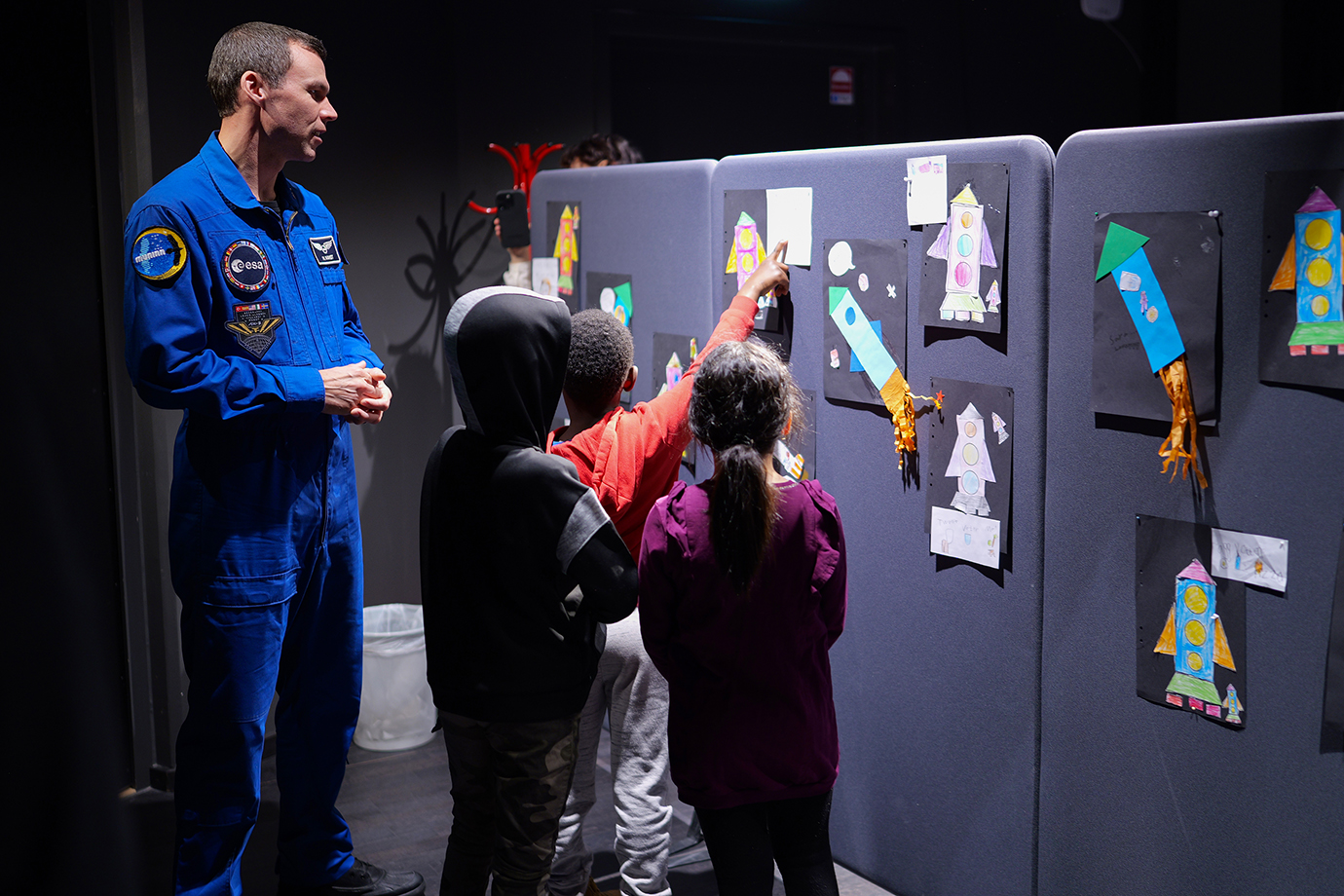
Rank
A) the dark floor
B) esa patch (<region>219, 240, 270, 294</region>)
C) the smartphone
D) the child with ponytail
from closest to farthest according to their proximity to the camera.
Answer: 1. the child with ponytail
2. esa patch (<region>219, 240, 270, 294</region>)
3. the dark floor
4. the smartphone

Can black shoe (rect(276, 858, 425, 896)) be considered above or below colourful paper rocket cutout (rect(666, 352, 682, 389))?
below

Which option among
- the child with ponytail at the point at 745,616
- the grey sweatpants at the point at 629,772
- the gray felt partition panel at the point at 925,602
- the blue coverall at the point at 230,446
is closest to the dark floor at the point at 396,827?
the gray felt partition panel at the point at 925,602

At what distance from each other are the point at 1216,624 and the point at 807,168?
1199mm

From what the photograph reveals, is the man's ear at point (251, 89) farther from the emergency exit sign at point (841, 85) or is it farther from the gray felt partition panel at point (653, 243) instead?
the emergency exit sign at point (841, 85)

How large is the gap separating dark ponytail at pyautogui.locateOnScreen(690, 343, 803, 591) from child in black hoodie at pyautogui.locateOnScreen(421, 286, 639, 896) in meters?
0.17

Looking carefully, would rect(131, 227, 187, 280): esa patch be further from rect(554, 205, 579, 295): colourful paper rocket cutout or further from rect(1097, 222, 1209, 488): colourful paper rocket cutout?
rect(1097, 222, 1209, 488): colourful paper rocket cutout

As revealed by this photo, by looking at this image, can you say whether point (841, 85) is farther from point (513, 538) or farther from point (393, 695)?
point (513, 538)

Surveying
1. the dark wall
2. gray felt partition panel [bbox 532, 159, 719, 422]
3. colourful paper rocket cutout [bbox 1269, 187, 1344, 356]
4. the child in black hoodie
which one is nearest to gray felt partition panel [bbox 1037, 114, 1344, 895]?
colourful paper rocket cutout [bbox 1269, 187, 1344, 356]

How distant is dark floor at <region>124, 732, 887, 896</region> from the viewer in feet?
8.21

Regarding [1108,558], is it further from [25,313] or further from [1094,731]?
[25,313]

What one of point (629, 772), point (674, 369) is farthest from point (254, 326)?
point (629, 772)

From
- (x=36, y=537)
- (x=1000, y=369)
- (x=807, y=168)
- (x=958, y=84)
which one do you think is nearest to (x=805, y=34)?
(x=958, y=84)

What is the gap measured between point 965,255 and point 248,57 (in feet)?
4.75

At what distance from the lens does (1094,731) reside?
191 centimetres
